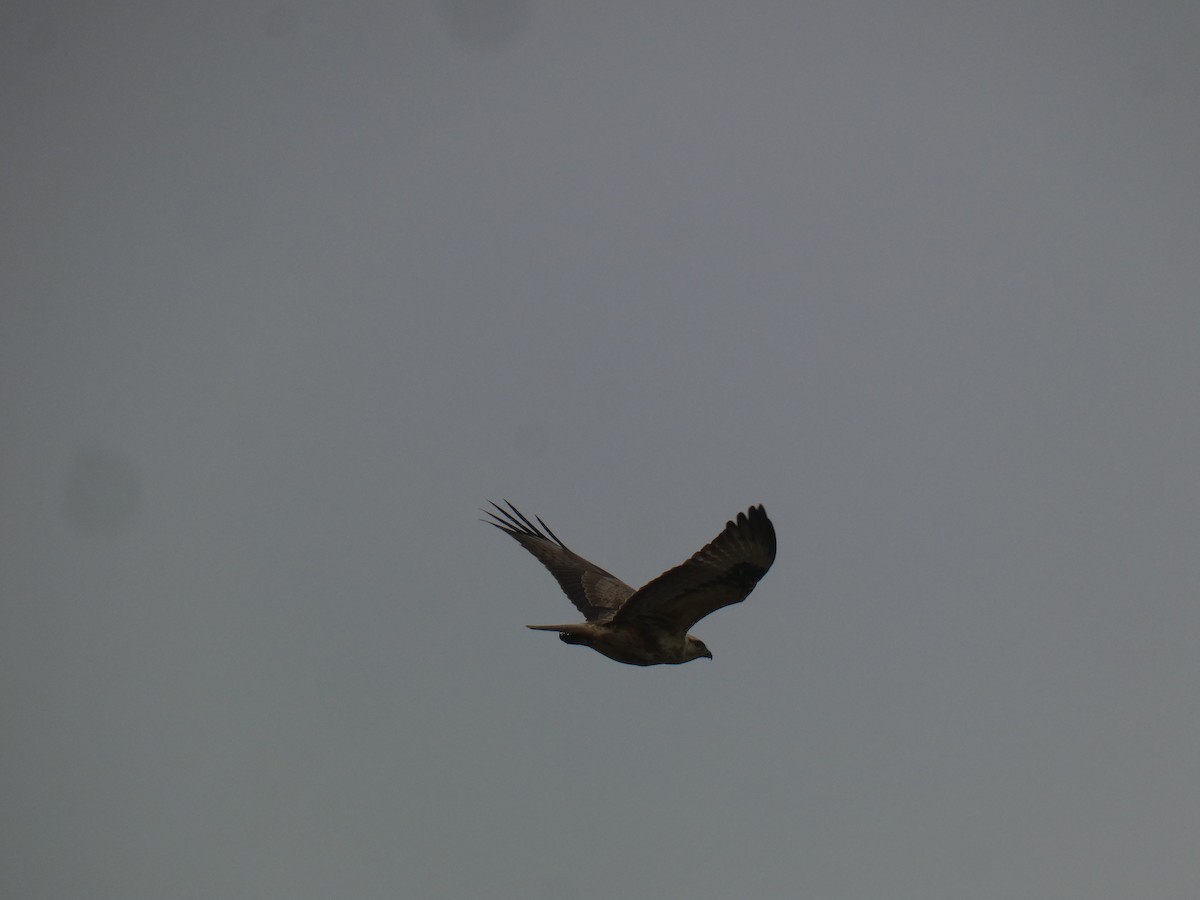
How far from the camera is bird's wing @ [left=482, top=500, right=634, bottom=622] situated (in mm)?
13891

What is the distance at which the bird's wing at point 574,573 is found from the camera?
13.9 m

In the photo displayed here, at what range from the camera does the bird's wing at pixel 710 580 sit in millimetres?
10250

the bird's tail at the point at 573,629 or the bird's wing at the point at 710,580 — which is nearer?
the bird's wing at the point at 710,580

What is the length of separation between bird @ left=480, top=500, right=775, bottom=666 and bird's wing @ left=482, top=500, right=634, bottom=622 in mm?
19

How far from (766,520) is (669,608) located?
1.86 metres

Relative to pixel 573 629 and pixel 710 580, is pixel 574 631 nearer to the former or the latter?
pixel 573 629

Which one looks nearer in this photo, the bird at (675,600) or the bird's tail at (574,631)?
the bird at (675,600)

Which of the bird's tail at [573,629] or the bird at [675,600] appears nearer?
the bird at [675,600]

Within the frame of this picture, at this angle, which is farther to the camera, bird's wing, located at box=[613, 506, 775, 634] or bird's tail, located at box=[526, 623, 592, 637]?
bird's tail, located at box=[526, 623, 592, 637]

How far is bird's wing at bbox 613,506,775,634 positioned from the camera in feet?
33.6

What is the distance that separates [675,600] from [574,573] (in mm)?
3645

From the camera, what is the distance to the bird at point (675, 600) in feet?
34.0

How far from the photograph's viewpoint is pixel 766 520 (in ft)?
33.0

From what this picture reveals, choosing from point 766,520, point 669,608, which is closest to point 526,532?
point 669,608
